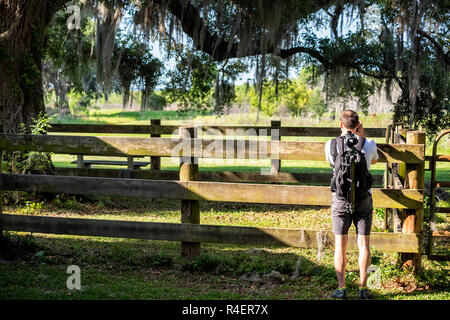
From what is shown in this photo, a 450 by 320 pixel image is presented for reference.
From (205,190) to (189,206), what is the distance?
0.31m

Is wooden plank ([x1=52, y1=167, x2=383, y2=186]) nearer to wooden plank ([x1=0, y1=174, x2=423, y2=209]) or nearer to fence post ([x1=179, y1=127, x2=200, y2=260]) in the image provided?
fence post ([x1=179, y1=127, x2=200, y2=260])

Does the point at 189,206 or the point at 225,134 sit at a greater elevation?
the point at 225,134

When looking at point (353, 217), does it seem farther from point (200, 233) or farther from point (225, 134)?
point (225, 134)

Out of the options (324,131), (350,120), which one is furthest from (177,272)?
(324,131)

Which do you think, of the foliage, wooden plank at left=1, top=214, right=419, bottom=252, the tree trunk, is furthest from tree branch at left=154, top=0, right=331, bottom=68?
wooden plank at left=1, top=214, right=419, bottom=252

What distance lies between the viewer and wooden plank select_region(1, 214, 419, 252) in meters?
5.18

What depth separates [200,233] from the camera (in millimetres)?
5527

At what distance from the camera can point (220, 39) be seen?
38.7 feet

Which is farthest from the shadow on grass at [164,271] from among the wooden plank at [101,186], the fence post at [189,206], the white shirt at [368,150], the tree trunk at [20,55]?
the tree trunk at [20,55]

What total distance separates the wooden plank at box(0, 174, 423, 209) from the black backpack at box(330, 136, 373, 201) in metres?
0.57
